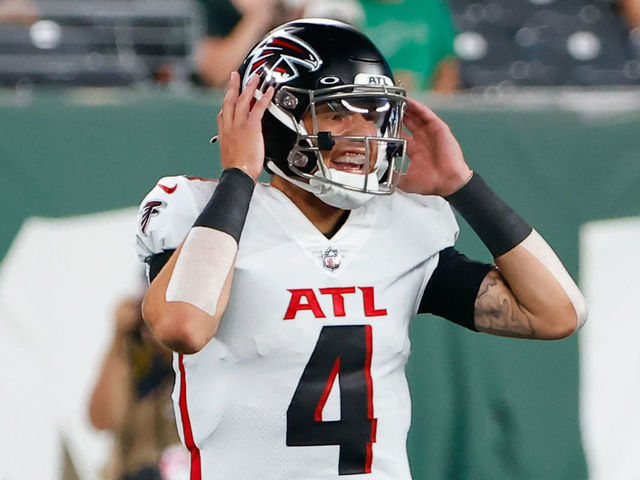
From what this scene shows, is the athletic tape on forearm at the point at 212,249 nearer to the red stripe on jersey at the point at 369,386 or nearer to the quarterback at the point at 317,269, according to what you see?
the quarterback at the point at 317,269

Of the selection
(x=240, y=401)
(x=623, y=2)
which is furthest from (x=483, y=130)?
(x=623, y=2)

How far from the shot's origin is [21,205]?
2975mm

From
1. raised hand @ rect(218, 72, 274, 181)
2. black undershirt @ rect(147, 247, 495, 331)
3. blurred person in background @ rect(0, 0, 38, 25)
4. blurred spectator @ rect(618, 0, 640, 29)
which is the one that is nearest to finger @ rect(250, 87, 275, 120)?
raised hand @ rect(218, 72, 274, 181)

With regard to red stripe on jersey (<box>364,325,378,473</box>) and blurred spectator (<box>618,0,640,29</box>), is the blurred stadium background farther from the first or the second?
blurred spectator (<box>618,0,640,29</box>)

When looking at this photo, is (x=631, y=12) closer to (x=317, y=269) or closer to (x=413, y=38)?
(x=413, y=38)

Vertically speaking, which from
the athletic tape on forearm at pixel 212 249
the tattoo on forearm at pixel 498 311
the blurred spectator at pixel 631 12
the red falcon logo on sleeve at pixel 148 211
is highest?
the blurred spectator at pixel 631 12

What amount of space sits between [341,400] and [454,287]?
325mm

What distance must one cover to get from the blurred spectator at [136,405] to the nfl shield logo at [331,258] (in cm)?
121

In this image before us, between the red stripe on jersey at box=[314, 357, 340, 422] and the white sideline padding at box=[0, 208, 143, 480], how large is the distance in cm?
127

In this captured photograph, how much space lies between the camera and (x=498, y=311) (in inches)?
78.2

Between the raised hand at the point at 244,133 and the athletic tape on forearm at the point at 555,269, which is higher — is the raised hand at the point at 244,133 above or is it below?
above

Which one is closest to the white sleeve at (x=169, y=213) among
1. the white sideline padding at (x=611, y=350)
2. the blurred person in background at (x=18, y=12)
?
the white sideline padding at (x=611, y=350)

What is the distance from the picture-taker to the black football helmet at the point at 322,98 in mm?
1915

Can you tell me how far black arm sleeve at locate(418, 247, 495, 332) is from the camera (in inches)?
78.3
